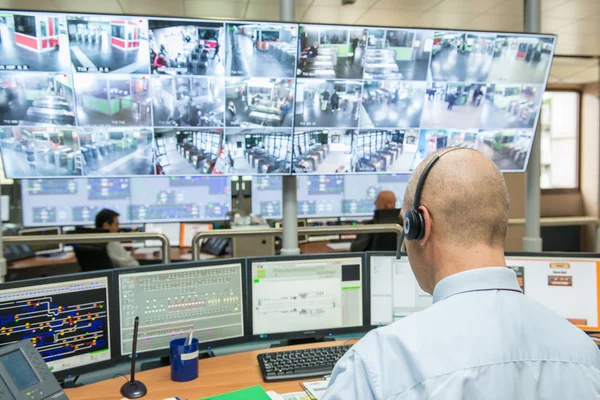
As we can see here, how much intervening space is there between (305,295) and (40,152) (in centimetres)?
133

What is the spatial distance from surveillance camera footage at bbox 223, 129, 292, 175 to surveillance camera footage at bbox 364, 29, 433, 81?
538 mm

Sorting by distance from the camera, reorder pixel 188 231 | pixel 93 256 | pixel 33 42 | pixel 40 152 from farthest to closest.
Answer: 1. pixel 188 231
2. pixel 93 256
3. pixel 40 152
4. pixel 33 42

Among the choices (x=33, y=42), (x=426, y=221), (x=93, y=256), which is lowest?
(x=93, y=256)

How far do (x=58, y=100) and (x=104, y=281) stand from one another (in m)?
0.96

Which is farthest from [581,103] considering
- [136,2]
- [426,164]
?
[426,164]

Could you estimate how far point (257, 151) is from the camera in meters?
2.43

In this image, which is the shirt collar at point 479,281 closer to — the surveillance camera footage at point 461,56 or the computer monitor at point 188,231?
the surveillance camera footage at point 461,56

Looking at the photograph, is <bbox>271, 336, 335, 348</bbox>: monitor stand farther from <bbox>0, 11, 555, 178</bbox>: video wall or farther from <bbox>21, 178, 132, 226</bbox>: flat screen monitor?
<bbox>21, 178, 132, 226</bbox>: flat screen monitor

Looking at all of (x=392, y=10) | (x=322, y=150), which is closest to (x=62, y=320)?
(x=322, y=150)

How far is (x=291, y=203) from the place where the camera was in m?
2.58

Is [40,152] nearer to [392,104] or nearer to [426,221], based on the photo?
[392,104]

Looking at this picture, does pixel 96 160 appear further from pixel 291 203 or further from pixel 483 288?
pixel 483 288

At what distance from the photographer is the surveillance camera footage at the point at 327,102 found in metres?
2.42

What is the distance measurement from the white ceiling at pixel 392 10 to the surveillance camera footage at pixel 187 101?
2105mm
